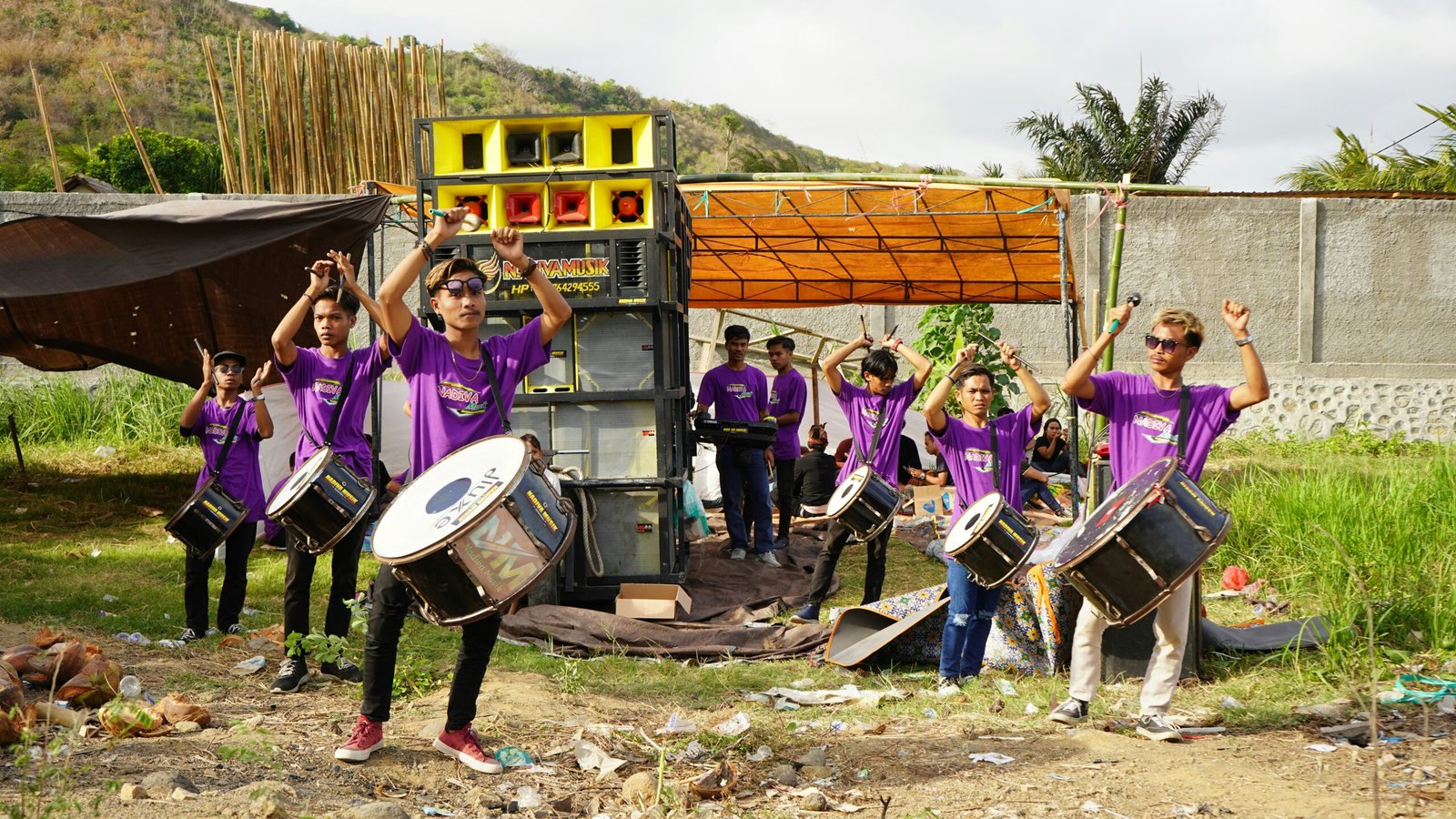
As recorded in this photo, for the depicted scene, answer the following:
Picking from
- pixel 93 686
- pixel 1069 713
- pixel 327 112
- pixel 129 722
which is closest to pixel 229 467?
pixel 93 686

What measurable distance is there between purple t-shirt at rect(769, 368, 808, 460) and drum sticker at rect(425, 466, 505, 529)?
649cm

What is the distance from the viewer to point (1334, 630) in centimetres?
614

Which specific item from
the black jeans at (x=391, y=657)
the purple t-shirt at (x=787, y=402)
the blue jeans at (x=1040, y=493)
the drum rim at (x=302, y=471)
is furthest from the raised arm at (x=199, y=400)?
the blue jeans at (x=1040, y=493)

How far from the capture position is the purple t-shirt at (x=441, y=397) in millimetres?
4676

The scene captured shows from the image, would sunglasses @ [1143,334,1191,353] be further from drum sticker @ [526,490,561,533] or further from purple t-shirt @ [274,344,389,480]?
purple t-shirt @ [274,344,389,480]

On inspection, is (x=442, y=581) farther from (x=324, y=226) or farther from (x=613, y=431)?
(x=324, y=226)

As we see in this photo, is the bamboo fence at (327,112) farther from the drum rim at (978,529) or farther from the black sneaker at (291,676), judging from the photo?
the drum rim at (978,529)

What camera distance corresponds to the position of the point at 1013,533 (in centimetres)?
584

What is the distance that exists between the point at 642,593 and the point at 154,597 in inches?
124

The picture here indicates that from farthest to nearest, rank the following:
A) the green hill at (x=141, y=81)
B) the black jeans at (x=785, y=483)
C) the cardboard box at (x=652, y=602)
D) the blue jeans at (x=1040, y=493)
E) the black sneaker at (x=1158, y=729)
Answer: the green hill at (x=141, y=81) → the black jeans at (x=785, y=483) → the blue jeans at (x=1040, y=493) → the cardboard box at (x=652, y=602) → the black sneaker at (x=1158, y=729)

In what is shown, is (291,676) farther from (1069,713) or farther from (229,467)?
(1069,713)

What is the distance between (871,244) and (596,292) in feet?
14.2

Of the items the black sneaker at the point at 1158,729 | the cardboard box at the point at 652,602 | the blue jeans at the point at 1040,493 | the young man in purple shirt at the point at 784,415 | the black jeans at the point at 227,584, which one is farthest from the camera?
the blue jeans at the point at 1040,493

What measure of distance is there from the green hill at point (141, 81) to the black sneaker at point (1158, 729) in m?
22.6
